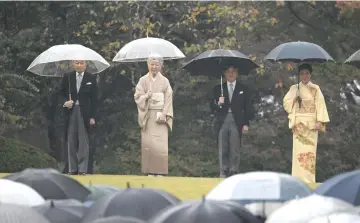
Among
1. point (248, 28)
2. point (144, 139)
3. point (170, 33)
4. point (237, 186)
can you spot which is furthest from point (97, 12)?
point (237, 186)

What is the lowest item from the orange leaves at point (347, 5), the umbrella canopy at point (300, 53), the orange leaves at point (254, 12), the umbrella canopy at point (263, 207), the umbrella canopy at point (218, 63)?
the umbrella canopy at point (263, 207)

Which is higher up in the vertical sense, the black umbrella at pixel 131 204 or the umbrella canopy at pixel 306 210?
the umbrella canopy at pixel 306 210

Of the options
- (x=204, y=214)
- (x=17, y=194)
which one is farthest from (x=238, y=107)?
(x=204, y=214)

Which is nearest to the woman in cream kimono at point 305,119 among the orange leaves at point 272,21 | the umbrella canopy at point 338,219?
the orange leaves at point 272,21

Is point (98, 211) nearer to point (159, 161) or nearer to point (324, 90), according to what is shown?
point (159, 161)

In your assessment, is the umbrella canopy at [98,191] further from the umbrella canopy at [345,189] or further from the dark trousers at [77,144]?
the dark trousers at [77,144]

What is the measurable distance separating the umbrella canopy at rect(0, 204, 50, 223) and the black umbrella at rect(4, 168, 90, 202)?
6.56 ft

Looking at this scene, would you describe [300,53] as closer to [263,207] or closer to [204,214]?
[263,207]

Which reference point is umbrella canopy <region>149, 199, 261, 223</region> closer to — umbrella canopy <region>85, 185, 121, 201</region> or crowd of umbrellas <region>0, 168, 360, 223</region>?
crowd of umbrellas <region>0, 168, 360, 223</region>

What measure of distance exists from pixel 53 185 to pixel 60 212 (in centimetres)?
166

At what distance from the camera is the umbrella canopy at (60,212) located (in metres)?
7.28

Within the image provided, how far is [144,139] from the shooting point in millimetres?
15969

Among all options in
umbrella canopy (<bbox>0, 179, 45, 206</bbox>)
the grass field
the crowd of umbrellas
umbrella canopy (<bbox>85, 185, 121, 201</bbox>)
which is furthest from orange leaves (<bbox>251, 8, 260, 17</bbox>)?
umbrella canopy (<bbox>0, 179, 45, 206</bbox>)

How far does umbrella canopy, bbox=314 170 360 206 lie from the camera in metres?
8.23
